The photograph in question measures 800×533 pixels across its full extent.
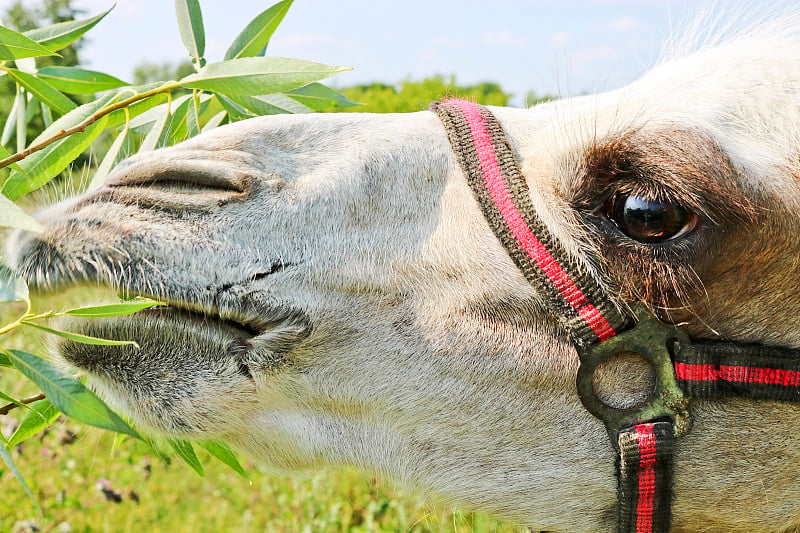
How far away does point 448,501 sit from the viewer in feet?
6.78

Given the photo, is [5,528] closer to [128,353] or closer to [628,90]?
[128,353]

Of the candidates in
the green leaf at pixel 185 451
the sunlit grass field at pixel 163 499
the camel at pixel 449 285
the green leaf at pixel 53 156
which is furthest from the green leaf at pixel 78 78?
the sunlit grass field at pixel 163 499

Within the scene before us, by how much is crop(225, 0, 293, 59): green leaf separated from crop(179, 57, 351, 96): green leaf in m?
0.27

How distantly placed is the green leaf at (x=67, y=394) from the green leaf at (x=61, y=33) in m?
0.92

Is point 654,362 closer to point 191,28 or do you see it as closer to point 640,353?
point 640,353

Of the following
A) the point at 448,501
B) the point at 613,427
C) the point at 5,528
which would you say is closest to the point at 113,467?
the point at 5,528

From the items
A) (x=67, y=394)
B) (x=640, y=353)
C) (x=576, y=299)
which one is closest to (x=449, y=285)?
(x=576, y=299)

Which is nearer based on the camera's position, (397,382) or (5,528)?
(397,382)

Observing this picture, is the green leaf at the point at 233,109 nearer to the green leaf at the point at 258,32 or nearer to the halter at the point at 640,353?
the green leaf at the point at 258,32

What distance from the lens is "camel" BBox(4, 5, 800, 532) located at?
176 centimetres

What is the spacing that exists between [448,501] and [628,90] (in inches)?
47.9

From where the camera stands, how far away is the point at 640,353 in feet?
6.05

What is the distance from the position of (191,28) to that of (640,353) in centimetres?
154

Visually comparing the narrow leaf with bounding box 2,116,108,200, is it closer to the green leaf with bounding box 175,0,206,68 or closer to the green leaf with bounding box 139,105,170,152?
the green leaf with bounding box 139,105,170,152
